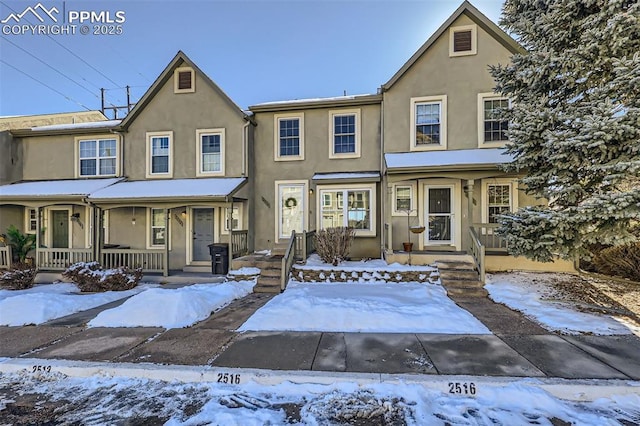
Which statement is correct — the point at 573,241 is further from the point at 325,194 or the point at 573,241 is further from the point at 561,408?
the point at 325,194

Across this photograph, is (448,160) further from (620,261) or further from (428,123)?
(620,261)

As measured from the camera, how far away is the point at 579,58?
6.84 metres

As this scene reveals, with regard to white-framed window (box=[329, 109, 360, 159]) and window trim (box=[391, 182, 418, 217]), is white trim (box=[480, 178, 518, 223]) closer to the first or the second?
window trim (box=[391, 182, 418, 217])

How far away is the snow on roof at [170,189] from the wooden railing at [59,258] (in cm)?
231

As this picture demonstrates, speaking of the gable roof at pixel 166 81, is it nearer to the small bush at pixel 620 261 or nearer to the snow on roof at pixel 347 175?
the snow on roof at pixel 347 175

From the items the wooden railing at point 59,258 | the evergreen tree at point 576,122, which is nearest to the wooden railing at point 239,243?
the wooden railing at point 59,258

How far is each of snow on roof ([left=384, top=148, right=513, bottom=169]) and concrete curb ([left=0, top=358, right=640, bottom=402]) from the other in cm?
697

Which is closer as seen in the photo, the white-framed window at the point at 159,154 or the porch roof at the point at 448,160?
the porch roof at the point at 448,160

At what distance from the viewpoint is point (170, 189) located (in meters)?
11.5

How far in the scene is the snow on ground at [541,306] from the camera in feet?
18.3

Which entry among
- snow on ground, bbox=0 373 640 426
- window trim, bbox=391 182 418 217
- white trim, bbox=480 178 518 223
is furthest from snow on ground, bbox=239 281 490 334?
white trim, bbox=480 178 518 223

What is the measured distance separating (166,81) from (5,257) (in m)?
9.46

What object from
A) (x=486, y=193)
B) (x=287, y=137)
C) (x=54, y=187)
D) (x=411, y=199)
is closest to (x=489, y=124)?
(x=486, y=193)

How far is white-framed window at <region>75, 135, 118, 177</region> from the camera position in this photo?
1338 centimetres
